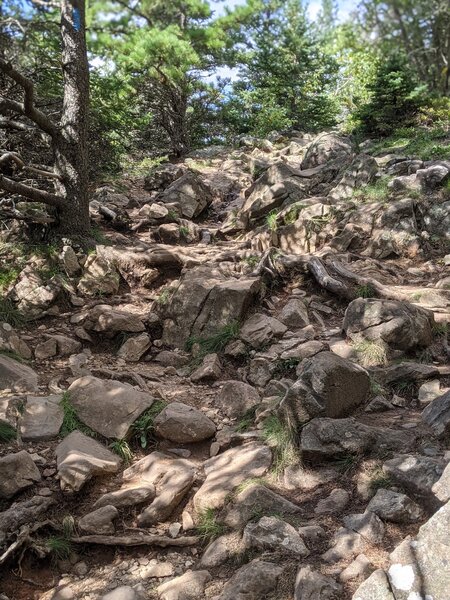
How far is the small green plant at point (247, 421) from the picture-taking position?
172 inches

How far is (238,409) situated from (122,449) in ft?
3.90

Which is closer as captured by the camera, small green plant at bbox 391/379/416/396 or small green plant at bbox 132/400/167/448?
small green plant at bbox 132/400/167/448

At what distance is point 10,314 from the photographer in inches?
248

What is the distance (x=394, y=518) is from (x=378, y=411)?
4.96 ft

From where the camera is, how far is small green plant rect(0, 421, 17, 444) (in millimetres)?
4152

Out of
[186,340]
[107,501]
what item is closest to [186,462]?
[107,501]

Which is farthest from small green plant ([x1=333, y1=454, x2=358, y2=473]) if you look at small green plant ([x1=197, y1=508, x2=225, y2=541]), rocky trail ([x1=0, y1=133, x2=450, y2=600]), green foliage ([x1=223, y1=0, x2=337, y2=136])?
green foliage ([x1=223, y1=0, x2=337, y2=136])

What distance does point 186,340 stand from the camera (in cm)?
624

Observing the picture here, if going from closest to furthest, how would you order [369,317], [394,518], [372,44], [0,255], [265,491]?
[372,44] < [394,518] < [265,491] < [369,317] < [0,255]

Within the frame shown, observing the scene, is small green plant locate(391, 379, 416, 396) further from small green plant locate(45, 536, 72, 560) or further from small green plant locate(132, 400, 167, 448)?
small green plant locate(45, 536, 72, 560)

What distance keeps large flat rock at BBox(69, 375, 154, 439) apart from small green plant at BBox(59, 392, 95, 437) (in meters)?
0.04

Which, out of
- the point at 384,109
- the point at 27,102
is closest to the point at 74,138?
the point at 27,102

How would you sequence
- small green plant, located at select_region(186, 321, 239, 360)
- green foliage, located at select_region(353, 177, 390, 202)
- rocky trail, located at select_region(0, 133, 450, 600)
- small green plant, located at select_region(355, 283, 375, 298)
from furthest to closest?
green foliage, located at select_region(353, 177, 390, 202) < small green plant, located at select_region(355, 283, 375, 298) < small green plant, located at select_region(186, 321, 239, 360) < rocky trail, located at select_region(0, 133, 450, 600)

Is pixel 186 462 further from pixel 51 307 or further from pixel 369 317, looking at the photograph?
pixel 51 307
